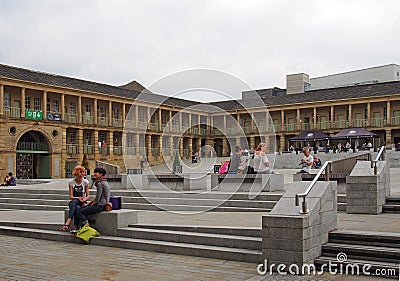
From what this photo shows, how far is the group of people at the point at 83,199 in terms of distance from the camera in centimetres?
1023

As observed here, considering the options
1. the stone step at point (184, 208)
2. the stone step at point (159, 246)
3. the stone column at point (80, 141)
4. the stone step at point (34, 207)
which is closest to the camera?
the stone step at point (159, 246)

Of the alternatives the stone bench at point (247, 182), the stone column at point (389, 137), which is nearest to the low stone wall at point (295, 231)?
the stone bench at point (247, 182)

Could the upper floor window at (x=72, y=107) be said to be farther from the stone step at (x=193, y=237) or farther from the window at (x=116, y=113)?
the stone step at (x=193, y=237)

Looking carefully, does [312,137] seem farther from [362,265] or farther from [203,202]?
[362,265]

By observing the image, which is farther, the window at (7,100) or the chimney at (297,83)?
the chimney at (297,83)

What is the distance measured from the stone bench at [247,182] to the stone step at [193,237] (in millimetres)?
5252

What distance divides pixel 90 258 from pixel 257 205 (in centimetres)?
546

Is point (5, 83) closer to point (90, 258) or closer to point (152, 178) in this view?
point (152, 178)

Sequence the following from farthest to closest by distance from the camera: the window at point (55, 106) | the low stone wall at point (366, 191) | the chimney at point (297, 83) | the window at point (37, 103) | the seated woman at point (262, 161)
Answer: the chimney at point (297, 83) → the window at point (55, 106) → the window at point (37, 103) → the seated woman at point (262, 161) → the low stone wall at point (366, 191)

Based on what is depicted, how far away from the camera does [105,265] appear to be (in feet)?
26.8

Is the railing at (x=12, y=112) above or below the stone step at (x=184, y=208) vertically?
above

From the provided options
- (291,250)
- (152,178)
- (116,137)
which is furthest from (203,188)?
(116,137)

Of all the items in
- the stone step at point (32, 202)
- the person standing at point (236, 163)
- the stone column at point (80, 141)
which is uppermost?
the stone column at point (80, 141)

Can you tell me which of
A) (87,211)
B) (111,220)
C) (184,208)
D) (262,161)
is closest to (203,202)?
(184,208)
